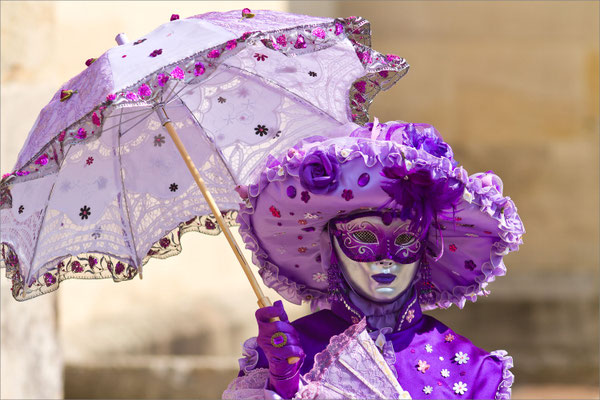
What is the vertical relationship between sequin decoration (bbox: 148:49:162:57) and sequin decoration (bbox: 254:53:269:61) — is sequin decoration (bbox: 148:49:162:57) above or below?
below

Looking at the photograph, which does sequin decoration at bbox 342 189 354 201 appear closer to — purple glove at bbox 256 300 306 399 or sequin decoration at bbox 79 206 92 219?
purple glove at bbox 256 300 306 399

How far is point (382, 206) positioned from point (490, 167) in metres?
3.68

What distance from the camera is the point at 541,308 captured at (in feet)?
23.6

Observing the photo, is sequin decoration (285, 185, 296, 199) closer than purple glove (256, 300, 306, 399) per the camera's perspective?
No

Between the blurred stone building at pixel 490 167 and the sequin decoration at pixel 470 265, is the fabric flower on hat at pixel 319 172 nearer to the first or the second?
the sequin decoration at pixel 470 265

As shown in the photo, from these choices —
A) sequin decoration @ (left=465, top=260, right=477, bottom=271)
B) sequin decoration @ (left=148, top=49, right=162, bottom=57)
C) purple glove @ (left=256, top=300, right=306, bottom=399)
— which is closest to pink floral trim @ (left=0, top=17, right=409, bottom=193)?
sequin decoration @ (left=148, top=49, right=162, bottom=57)

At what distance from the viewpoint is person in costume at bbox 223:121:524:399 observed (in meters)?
3.59

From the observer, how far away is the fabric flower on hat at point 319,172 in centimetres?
359

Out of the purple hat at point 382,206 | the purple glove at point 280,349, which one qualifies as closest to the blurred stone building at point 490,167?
the purple hat at point 382,206

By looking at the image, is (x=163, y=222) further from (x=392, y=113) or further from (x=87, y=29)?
(x=392, y=113)

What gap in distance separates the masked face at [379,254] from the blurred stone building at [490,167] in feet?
10.2

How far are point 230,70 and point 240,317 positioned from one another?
109 inches

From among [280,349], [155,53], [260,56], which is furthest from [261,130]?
[280,349]

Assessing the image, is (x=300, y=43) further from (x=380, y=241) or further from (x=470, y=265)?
(x=470, y=265)
